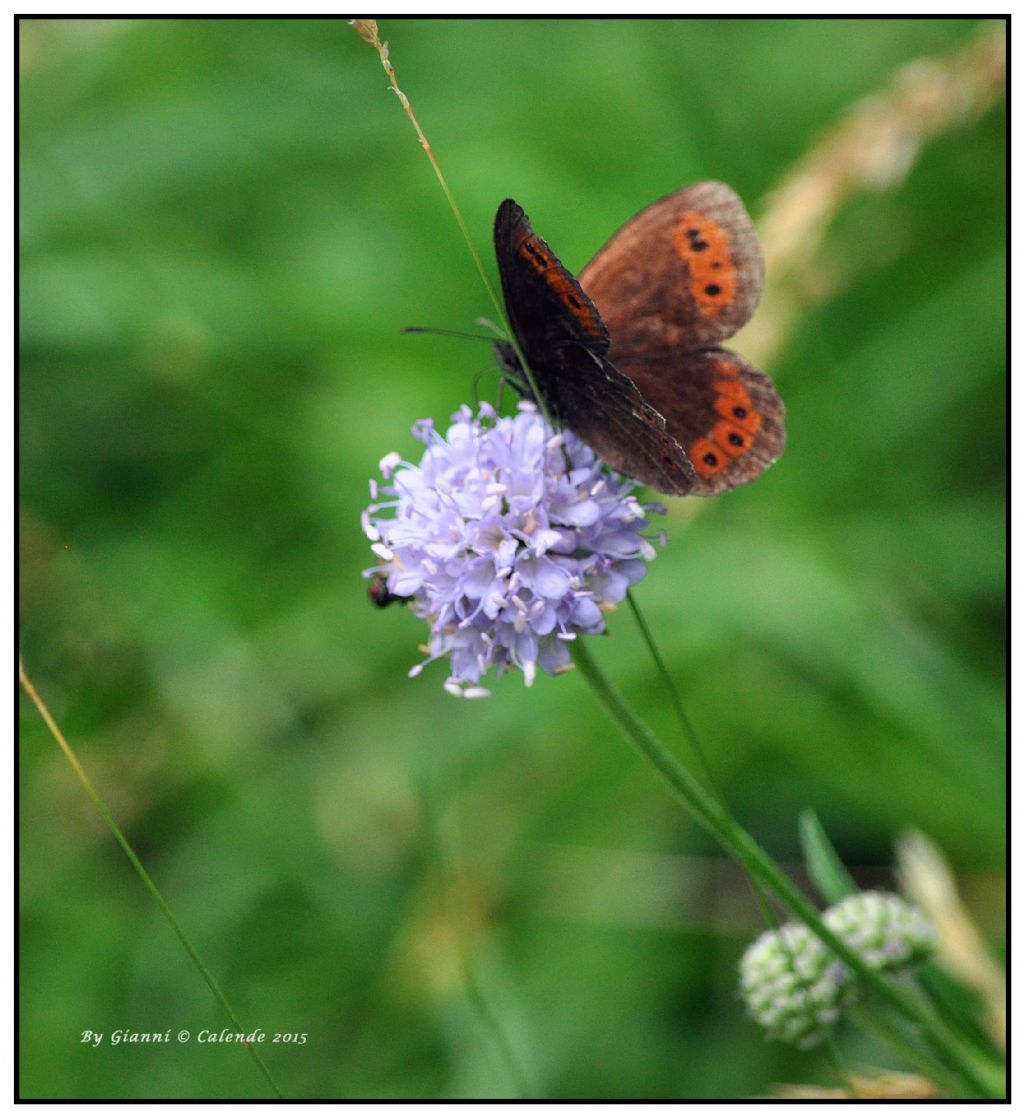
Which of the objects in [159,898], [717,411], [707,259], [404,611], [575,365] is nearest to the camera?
[159,898]

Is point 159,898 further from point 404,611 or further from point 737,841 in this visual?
point 404,611

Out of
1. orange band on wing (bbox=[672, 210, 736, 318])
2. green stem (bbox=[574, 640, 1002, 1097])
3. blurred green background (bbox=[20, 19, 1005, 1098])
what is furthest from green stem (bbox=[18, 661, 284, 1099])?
orange band on wing (bbox=[672, 210, 736, 318])

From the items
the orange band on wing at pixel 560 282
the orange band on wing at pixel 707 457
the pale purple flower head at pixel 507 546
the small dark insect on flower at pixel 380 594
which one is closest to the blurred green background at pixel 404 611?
the orange band on wing at pixel 707 457

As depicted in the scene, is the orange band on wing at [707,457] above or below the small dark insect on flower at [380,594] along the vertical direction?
below

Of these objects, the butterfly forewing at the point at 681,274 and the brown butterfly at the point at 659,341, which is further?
the butterfly forewing at the point at 681,274

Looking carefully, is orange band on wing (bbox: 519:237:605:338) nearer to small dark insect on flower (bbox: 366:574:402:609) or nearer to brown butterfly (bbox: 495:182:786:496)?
brown butterfly (bbox: 495:182:786:496)

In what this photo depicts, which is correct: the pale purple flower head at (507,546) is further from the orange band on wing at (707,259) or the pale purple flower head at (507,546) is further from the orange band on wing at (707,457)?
the orange band on wing at (707,259)

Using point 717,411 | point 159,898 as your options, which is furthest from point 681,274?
point 159,898
